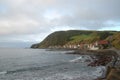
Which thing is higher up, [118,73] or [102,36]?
[102,36]

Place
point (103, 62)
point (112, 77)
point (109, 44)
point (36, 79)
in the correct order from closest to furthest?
1. point (112, 77)
2. point (36, 79)
3. point (103, 62)
4. point (109, 44)

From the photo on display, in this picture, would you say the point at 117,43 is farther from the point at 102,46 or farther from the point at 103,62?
the point at 103,62

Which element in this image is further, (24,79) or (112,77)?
(24,79)

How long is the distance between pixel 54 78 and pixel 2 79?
27.9 feet

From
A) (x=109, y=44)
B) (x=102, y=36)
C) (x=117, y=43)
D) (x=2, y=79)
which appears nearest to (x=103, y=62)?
(x=2, y=79)

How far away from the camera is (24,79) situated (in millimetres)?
36938

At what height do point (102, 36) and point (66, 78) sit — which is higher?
point (102, 36)

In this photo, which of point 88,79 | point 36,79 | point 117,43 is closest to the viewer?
point 88,79

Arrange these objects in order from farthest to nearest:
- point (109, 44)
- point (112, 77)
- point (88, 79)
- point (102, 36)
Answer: point (102, 36) < point (109, 44) < point (88, 79) < point (112, 77)

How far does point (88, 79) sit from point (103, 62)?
26619mm

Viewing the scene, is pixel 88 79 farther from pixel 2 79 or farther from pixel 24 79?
pixel 2 79

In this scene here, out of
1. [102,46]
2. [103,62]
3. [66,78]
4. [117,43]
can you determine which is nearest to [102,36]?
[102,46]

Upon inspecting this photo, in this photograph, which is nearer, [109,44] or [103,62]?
[103,62]

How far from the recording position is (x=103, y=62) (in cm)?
6006
